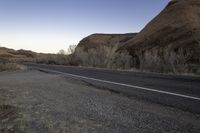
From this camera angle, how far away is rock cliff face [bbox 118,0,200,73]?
22688 mm

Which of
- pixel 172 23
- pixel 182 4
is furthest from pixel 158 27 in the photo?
pixel 182 4

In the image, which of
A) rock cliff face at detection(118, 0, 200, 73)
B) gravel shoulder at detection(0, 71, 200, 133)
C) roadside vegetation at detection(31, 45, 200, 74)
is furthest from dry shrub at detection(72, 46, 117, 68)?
gravel shoulder at detection(0, 71, 200, 133)

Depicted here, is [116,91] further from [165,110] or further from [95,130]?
[95,130]

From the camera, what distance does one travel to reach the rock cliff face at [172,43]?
22.7m

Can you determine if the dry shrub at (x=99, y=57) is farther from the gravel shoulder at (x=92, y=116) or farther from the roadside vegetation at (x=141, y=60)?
the gravel shoulder at (x=92, y=116)

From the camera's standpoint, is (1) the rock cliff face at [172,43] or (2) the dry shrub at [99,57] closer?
(1) the rock cliff face at [172,43]

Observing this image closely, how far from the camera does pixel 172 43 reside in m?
34.7

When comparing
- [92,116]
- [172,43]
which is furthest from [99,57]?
[92,116]

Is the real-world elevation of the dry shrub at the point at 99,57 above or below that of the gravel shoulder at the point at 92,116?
above

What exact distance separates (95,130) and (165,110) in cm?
216

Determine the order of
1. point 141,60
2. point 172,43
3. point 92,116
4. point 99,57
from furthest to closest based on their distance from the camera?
point 172,43 < point 99,57 < point 141,60 < point 92,116

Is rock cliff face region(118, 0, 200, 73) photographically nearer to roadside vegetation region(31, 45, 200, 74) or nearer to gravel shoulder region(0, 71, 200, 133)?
roadside vegetation region(31, 45, 200, 74)

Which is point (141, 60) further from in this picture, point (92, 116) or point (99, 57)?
point (92, 116)

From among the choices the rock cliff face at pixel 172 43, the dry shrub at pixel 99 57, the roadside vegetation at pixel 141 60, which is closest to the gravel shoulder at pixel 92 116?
the roadside vegetation at pixel 141 60
